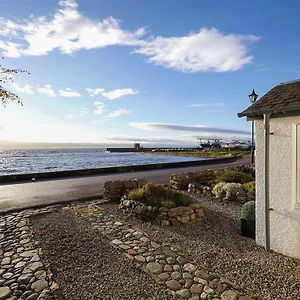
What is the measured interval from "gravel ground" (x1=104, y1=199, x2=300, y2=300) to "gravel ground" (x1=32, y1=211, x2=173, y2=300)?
3.94 feet

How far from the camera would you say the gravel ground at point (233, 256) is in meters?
3.94

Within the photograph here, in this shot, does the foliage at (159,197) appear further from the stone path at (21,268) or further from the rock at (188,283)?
the rock at (188,283)

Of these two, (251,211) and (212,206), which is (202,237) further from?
(212,206)

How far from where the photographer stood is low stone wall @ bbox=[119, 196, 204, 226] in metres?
7.27

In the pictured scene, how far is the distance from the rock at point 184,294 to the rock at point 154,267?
0.64 m

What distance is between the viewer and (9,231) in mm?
6648

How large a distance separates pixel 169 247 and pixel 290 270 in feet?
7.14

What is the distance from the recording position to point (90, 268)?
4594 mm

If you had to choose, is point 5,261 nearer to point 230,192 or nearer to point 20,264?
Result: point 20,264

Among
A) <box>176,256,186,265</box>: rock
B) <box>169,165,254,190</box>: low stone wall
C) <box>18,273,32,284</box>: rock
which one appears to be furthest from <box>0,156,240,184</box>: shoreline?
<box>176,256,186,265</box>: rock

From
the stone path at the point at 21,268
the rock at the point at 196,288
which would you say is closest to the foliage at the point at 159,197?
the stone path at the point at 21,268

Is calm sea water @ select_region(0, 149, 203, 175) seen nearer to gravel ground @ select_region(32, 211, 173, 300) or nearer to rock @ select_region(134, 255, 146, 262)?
gravel ground @ select_region(32, 211, 173, 300)

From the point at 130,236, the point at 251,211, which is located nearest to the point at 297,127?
the point at 251,211

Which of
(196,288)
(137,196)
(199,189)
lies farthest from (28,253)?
(199,189)
